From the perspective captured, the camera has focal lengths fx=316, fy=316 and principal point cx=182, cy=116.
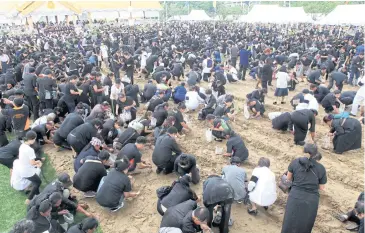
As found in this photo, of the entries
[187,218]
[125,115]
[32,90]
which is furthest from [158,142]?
[32,90]

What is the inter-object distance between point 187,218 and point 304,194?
5.78 feet

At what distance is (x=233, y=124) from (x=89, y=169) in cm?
524

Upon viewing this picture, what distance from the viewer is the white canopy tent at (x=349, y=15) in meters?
19.1

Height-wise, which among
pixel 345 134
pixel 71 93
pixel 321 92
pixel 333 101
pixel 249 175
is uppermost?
pixel 71 93

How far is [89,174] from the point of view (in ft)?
→ 19.2

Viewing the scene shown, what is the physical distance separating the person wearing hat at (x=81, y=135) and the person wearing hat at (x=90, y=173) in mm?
1136

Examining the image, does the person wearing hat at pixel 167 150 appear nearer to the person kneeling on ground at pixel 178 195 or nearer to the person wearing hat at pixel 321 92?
the person kneeling on ground at pixel 178 195

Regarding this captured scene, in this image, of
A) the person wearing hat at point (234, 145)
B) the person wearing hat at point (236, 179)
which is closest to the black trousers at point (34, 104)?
the person wearing hat at point (234, 145)

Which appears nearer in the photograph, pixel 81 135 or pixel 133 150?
pixel 133 150

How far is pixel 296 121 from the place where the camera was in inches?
307

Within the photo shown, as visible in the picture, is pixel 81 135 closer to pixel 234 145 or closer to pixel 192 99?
pixel 234 145

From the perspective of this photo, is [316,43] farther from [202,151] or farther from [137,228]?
[137,228]

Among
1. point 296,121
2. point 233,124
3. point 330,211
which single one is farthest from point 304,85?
point 330,211

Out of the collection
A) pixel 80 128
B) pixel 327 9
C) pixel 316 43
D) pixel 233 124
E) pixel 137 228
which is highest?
pixel 327 9
